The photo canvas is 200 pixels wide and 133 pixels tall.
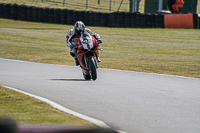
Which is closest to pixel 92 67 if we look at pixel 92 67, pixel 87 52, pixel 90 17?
pixel 92 67

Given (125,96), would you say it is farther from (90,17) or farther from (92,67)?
(90,17)

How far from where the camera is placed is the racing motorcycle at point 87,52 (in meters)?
8.97

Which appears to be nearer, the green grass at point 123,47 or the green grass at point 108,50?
the green grass at point 108,50

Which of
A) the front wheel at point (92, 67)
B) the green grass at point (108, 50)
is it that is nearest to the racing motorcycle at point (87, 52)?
Result: the front wheel at point (92, 67)

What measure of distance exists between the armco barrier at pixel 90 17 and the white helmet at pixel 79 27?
19.8 metres

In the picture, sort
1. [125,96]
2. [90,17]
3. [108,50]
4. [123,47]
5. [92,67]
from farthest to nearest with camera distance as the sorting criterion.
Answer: [90,17] → [123,47] → [108,50] → [92,67] → [125,96]

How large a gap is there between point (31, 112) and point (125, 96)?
2245mm

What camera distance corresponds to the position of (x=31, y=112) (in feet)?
18.1

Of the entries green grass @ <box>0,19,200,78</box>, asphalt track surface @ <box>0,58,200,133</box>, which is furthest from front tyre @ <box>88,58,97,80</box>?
green grass @ <box>0,19,200,78</box>

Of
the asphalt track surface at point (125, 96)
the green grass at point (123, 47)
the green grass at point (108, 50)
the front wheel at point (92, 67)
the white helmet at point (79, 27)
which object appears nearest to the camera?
the asphalt track surface at point (125, 96)

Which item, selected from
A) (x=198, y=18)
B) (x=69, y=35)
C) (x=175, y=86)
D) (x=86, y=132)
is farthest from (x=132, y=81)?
(x=198, y=18)

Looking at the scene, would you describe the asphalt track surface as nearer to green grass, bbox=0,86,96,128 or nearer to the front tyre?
the front tyre

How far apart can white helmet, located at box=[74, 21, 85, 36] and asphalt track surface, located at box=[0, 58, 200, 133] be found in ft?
4.25

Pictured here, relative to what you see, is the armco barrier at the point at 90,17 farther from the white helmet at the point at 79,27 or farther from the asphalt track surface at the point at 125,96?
the white helmet at the point at 79,27
